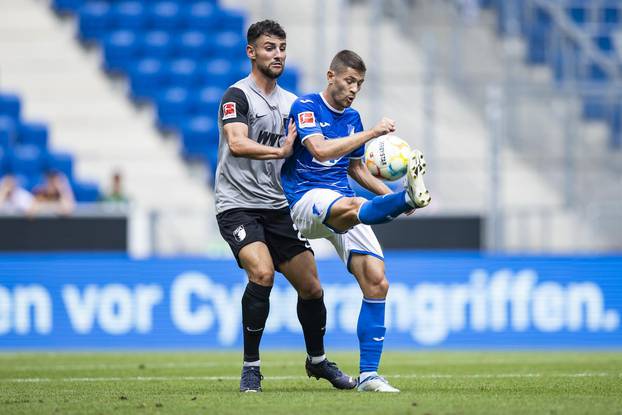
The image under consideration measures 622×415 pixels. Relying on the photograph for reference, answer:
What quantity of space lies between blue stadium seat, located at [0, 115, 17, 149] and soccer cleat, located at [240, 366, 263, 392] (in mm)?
11632

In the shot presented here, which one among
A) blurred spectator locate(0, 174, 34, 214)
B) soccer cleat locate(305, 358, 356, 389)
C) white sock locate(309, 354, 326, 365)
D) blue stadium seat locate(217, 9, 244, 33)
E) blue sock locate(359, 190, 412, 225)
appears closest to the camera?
blue sock locate(359, 190, 412, 225)

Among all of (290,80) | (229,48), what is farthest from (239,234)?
(229,48)

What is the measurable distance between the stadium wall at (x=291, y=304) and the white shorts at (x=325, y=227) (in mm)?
6884

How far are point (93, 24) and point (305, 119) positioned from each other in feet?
47.9

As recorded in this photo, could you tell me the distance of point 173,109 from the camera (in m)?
20.7

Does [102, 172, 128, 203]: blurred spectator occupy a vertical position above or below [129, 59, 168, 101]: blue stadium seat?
below

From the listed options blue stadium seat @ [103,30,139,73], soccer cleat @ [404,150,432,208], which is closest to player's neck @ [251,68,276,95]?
soccer cleat @ [404,150,432,208]

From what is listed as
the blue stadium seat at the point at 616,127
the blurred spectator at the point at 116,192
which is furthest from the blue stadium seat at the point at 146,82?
the blue stadium seat at the point at 616,127

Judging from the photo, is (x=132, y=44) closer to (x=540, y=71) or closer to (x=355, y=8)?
(x=355, y=8)

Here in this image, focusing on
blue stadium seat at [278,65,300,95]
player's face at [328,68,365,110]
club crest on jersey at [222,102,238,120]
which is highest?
blue stadium seat at [278,65,300,95]

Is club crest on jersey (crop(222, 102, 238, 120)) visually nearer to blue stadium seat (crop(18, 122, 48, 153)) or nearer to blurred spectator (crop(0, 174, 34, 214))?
blurred spectator (crop(0, 174, 34, 214))

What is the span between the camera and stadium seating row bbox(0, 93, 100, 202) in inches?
722

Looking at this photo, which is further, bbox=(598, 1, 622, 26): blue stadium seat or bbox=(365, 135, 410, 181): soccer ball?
bbox=(598, 1, 622, 26): blue stadium seat

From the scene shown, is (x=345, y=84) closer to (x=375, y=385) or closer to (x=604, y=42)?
→ (x=375, y=385)
